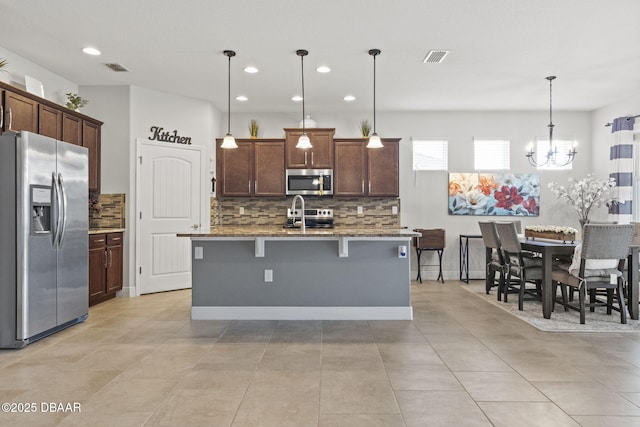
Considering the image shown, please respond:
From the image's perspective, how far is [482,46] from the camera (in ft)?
14.1

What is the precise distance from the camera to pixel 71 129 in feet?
16.2

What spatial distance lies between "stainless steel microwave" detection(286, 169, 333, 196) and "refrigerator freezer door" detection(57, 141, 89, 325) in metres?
3.18

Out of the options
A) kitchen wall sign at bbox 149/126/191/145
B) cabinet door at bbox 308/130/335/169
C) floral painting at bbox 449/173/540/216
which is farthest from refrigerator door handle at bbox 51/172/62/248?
floral painting at bbox 449/173/540/216

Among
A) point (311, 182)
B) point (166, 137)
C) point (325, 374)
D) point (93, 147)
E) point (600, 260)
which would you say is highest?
point (166, 137)

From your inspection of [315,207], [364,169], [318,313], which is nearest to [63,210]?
[318,313]

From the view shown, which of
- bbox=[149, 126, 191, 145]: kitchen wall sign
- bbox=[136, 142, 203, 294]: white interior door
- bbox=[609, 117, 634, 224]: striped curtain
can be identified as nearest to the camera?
bbox=[136, 142, 203, 294]: white interior door

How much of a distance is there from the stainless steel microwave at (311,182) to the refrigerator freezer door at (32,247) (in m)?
3.61

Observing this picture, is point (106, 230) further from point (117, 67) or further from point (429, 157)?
point (429, 157)

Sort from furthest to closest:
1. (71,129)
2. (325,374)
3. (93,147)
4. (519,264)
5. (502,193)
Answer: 1. (502,193)
2. (93,147)
3. (71,129)
4. (519,264)
5. (325,374)

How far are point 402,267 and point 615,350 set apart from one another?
1948 millimetres

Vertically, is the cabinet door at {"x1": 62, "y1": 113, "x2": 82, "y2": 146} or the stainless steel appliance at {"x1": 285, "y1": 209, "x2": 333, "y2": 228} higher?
the cabinet door at {"x1": 62, "y1": 113, "x2": 82, "y2": 146}

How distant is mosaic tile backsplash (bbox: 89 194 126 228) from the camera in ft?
18.4

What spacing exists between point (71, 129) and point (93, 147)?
20.3 inches

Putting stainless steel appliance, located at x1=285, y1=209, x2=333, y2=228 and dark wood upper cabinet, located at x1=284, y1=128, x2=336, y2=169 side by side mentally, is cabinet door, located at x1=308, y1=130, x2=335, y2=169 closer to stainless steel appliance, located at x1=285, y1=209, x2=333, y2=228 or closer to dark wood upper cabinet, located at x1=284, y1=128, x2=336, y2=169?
dark wood upper cabinet, located at x1=284, y1=128, x2=336, y2=169
